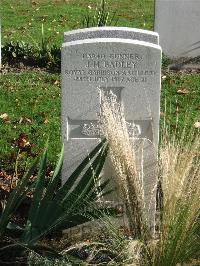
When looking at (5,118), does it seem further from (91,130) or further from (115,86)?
(115,86)

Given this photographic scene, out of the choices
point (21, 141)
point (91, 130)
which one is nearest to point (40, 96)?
point (21, 141)

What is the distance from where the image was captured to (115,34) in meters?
4.73

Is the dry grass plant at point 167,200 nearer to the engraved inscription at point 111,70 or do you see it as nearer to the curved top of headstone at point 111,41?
the engraved inscription at point 111,70

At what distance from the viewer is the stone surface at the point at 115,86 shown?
15.0 feet

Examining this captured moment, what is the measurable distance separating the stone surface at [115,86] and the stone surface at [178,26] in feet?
16.0

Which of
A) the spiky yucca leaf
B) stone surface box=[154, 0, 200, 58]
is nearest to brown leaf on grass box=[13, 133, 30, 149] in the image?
the spiky yucca leaf

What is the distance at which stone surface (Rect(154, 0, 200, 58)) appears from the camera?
9305mm

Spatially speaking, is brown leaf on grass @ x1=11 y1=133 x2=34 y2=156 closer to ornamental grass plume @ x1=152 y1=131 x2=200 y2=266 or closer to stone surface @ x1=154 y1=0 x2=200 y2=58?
ornamental grass plume @ x1=152 y1=131 x2=200 y2=266

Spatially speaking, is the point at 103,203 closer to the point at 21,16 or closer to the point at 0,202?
the point at 0,202

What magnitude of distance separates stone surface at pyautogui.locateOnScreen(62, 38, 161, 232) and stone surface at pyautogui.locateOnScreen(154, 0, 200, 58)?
4.87m

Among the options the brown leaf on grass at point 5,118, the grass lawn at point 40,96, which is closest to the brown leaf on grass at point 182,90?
the grass lawn at point 40,96

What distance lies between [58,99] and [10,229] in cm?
344

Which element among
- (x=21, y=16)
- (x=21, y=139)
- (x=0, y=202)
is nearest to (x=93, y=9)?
(x=21, y=16)

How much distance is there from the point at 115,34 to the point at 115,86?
374 mm
